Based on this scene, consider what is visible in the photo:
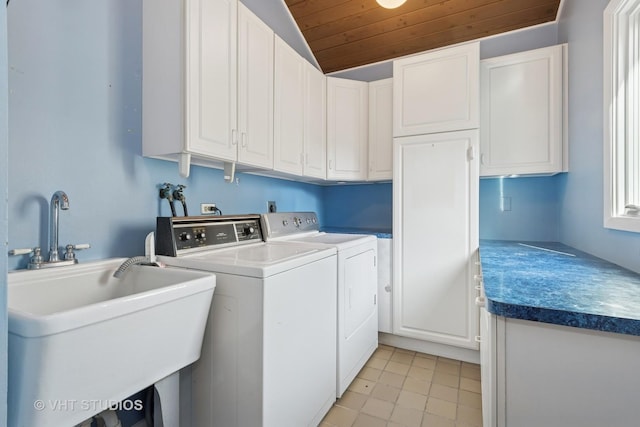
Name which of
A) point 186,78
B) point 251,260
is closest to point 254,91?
point 186,78

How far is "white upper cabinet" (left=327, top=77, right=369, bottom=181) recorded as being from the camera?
256 centimetres

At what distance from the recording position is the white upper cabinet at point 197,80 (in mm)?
1319

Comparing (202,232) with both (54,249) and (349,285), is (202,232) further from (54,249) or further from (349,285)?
(349,285)

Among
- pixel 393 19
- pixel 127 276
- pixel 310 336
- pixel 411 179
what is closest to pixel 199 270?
pixel 127 276

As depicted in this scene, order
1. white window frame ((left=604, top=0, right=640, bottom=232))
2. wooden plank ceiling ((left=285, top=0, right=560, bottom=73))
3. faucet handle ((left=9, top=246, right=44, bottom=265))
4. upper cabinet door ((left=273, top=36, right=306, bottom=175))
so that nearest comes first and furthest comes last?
faucet handle ((left=9, top=246, right=44, bottom=265)), white window frame ((left=604, top=0, right=640, bottom=232)), upper cabinet door ((left=273, top=36, right=306, bottom=175)), wooden plank ceiling ((left=285, top=0, right=560, bottom=73))

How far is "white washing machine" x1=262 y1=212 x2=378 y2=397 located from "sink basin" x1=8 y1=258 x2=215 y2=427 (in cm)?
83

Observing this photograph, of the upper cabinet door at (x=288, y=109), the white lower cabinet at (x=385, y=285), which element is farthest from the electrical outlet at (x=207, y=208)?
the white lower cabinet at (x=385, y=285)

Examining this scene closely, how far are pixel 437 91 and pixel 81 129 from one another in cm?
223

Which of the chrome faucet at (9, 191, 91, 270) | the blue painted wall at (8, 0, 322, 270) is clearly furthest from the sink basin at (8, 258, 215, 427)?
the blue painted wall at (8, 0, 322, 270)

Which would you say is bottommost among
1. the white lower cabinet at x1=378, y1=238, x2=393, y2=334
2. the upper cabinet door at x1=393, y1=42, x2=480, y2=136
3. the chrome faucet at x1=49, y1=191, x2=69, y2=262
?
the white lower cabinet at x1=378, y1=238, x2=393, y2=334

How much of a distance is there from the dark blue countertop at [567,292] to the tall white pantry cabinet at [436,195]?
0.70 m

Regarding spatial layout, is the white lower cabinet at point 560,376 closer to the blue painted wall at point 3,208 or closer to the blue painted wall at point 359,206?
the blue painted wall at point 3,208

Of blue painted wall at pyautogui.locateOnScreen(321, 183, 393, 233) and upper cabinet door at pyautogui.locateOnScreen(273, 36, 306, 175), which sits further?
blue painted wall at pyautogui.locateOnScreen(321, 183, 393, 233)

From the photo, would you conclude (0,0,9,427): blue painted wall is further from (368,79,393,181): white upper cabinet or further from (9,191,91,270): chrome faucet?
(368,79,393,181): white upper cabinet
